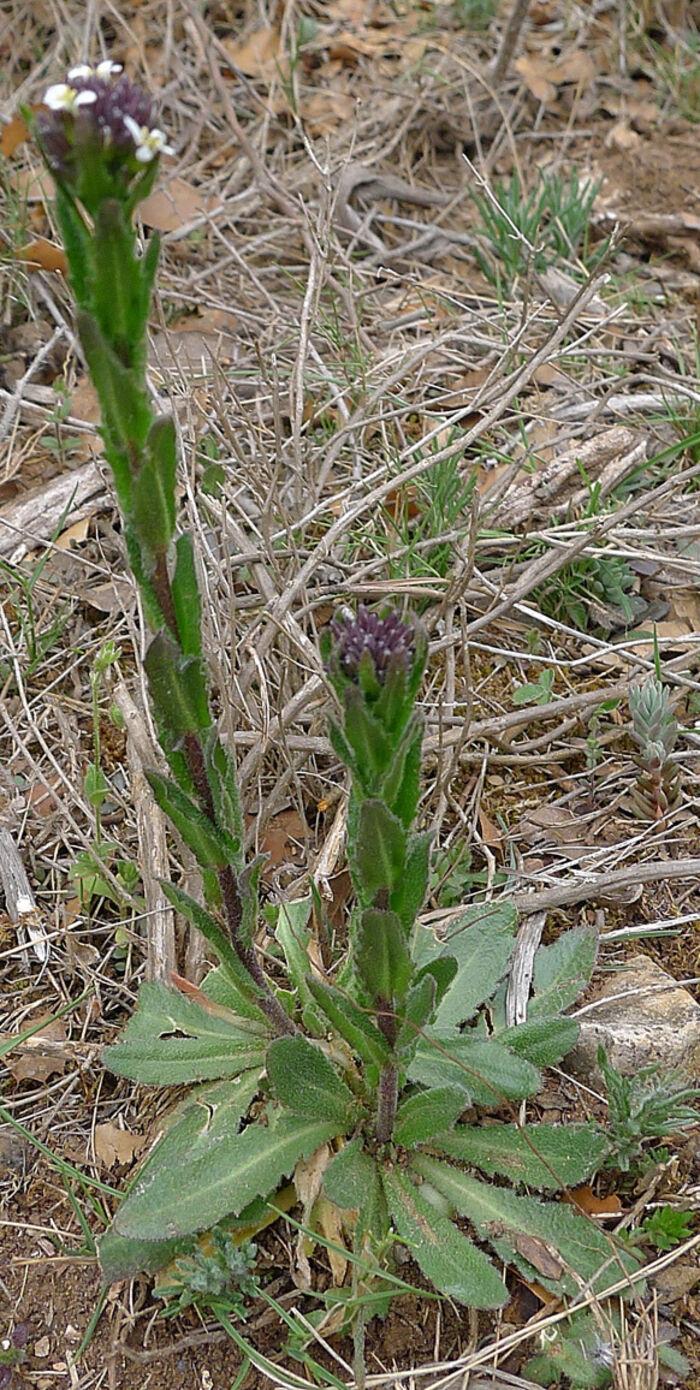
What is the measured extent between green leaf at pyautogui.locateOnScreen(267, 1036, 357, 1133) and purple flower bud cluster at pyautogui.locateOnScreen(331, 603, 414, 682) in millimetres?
760

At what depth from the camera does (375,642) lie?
62.9 inches

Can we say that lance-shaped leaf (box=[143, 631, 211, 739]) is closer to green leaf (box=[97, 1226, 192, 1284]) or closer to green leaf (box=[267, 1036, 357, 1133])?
green leaf (box=[267, 1036, 357, 1133])

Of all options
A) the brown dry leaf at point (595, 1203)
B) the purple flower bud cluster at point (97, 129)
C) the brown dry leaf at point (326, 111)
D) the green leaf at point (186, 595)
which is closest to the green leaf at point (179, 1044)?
the brown dry leaf at point (595, 1203)

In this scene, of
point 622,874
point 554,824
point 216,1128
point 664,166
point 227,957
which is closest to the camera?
point 227,957

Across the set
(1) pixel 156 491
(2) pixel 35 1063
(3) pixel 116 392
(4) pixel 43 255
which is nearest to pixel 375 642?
(1) pixel 156 491

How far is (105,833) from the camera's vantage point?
111 inches

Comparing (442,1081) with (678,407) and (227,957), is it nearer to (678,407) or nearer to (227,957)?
(227,957)

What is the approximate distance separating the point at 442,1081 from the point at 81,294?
58.4 inches

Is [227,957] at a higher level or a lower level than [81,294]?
lower

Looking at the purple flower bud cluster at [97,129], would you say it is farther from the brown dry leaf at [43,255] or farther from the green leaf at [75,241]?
the brown dry leaf at [43,255]

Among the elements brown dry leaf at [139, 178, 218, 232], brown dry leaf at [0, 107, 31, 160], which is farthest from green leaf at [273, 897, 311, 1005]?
brown dry leaf at [0, 107, 31, 160]

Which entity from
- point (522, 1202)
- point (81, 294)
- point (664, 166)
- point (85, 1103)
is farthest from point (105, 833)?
point (664, 166)

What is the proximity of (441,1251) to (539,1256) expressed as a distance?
0.18 metres

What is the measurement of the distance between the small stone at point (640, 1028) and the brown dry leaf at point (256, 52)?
13.3 feet
